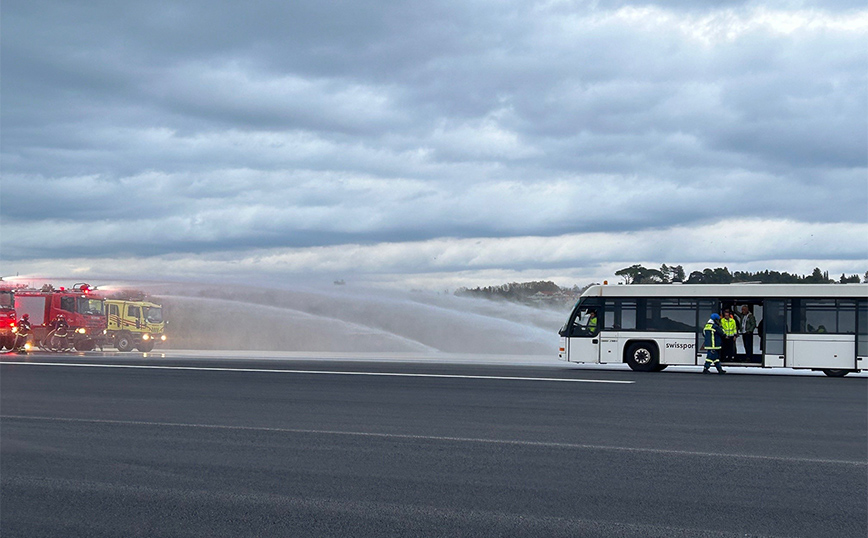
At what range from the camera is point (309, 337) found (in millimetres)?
50375

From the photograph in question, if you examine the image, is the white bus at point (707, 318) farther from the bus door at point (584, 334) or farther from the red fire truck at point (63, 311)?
the red fire truck at point (63, 311)

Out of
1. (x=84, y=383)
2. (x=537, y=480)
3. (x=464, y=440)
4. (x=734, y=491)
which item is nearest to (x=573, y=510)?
(x=537, y=480)

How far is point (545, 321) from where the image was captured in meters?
45.7

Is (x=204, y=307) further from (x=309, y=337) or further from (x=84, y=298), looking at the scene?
(x=84, y=298)

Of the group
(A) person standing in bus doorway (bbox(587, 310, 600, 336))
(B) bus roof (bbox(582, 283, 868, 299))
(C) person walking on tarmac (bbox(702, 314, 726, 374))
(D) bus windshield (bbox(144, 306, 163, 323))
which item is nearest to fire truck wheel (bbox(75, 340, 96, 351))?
(D) bus windshield (bbox(144, 306, 163, 323))

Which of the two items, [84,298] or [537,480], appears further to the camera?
[84,298]

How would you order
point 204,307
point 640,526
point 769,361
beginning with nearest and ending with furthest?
point 640,526, point 769,361, point 204,307

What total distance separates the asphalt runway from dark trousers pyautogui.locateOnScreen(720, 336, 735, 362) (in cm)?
764

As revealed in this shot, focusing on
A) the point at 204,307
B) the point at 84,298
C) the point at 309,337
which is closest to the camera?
the point at 84,298

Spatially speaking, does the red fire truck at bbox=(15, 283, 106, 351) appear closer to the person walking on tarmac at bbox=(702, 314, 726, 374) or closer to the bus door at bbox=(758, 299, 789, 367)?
the person walking on tarmac at bbox=(702, 314, 726, 374)

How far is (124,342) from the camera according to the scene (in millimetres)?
38750

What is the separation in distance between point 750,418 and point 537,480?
6252 mm

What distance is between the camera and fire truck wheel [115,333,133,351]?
3869 centimetres

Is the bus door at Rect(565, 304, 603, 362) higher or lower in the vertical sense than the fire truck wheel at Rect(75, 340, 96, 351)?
higher
